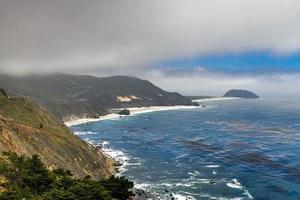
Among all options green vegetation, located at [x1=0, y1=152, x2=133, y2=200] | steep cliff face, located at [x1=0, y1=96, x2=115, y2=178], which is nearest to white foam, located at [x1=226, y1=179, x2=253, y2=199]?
steep cliff face, located at [x1=0, y1=96, x2=115, y2=178]

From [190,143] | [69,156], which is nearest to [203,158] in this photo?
[190,143]

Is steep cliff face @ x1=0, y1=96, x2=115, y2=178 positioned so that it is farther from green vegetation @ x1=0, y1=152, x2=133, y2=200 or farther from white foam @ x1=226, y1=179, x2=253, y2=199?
white foam @ x1=226, y1=179, x2=253, y2=199

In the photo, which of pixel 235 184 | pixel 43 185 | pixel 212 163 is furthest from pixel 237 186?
pixel 43 185

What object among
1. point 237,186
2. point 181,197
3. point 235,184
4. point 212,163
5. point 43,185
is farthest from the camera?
point 212,163

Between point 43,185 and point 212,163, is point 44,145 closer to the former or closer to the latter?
point 43,185

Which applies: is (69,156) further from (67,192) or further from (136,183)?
(67,192)

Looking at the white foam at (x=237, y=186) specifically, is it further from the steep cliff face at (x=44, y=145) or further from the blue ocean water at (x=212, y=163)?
the steep cliff face at (x=44, y=145)
